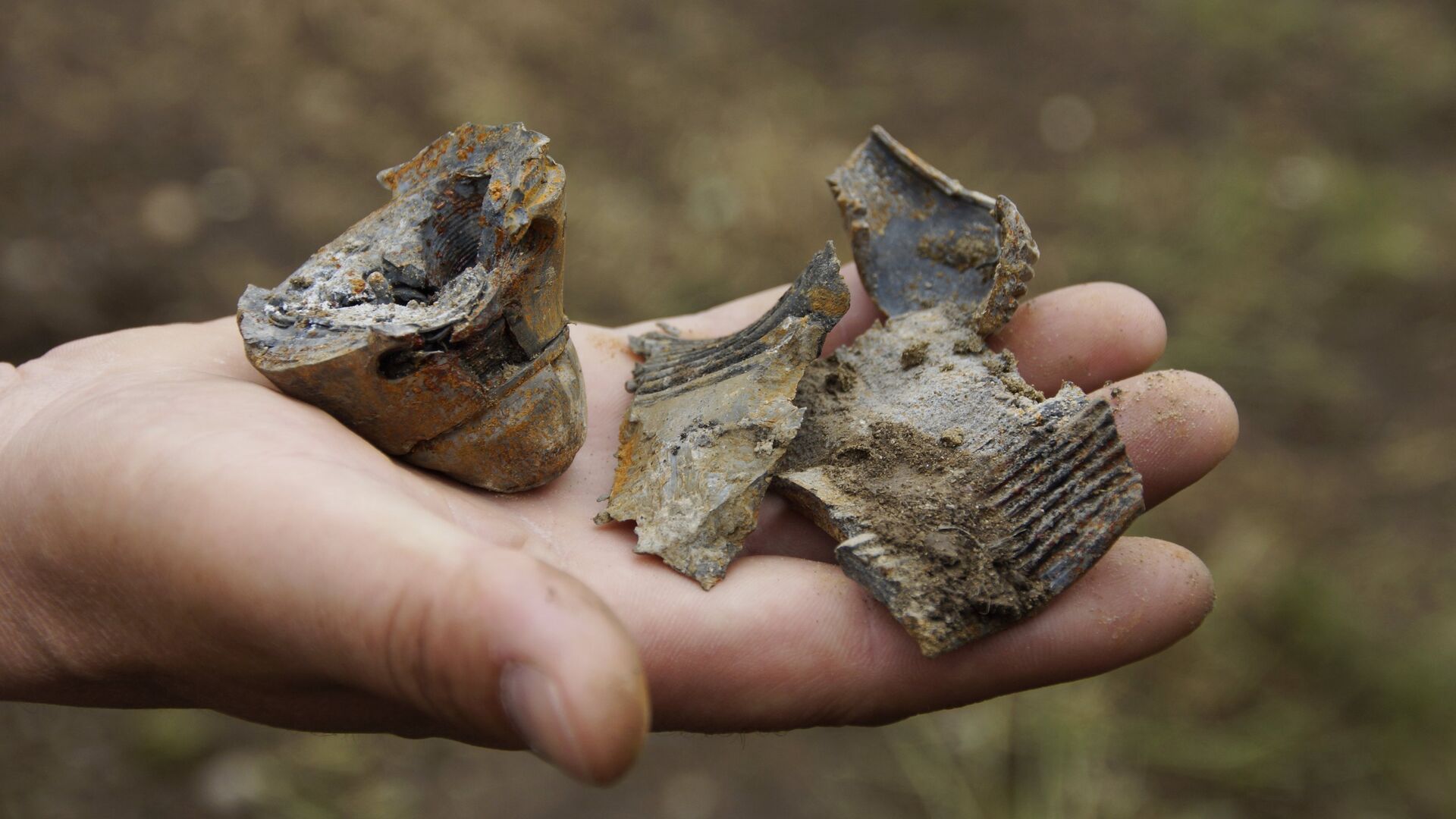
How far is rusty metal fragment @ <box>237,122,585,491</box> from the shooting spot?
2004 millimetres

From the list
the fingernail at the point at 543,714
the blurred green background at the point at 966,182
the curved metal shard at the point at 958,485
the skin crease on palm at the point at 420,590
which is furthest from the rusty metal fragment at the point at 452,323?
the blurred green background at the point at 966,182

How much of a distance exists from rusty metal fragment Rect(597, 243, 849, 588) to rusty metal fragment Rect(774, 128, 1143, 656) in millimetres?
115

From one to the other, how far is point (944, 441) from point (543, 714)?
3.74ft

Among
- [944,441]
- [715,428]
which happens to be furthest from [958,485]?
[715,428]

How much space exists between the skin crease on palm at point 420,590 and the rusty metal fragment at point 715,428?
0.23 feet

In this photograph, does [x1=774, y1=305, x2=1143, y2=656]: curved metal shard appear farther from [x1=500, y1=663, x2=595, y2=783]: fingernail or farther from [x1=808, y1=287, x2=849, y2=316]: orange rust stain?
[x1=500, y1=663, x2=595, y2=783]: fingernail

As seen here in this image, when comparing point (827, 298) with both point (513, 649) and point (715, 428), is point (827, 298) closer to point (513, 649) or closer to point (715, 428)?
point (715, 428)

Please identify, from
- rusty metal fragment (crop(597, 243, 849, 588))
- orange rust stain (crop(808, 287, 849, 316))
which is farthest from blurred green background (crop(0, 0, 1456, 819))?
orange rust stain (crop(808, 287, 849, 316))

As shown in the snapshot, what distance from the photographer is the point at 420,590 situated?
4.71 feet

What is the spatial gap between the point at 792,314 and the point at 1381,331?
292 cm

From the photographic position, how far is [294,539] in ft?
4.92

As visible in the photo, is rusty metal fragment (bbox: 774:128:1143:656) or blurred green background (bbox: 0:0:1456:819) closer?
rusty metal fragment (bbox: 774:128:1143:656)

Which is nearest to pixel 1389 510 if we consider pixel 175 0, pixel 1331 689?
pixel 1331 689

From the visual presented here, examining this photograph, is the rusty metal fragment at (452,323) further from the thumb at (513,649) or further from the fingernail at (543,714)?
the fingernail at (543,714)
